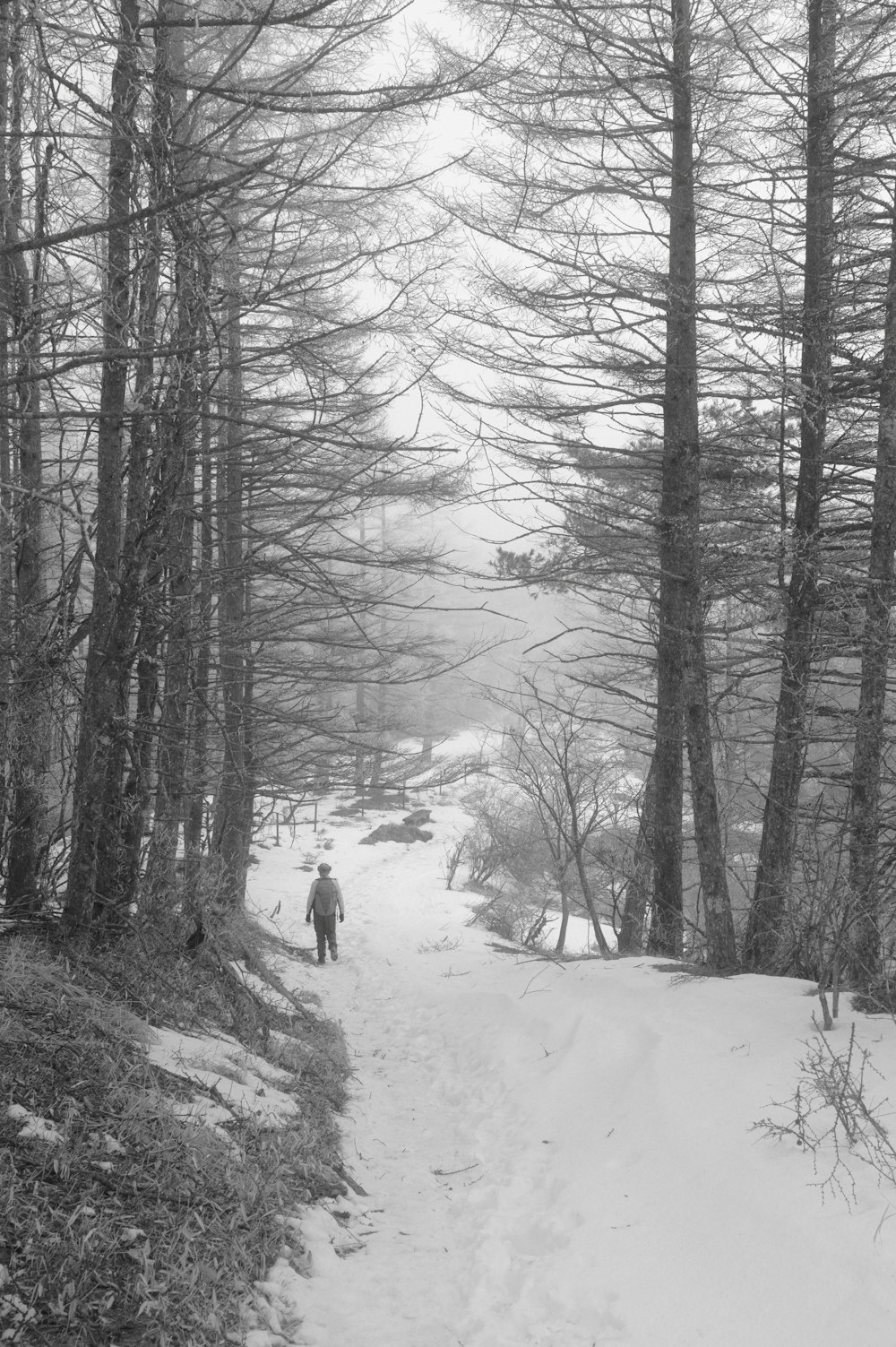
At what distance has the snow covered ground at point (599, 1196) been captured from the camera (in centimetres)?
328

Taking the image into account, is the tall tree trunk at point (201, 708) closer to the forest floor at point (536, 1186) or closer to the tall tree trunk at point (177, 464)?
the tall tree trunk at point (177, 464)

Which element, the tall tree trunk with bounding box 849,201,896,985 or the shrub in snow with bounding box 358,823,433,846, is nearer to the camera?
the tall tree trunk with bounding box 849,201,896,985

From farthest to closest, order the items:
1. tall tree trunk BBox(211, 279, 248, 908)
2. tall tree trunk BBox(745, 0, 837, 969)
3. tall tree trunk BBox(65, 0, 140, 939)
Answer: tall tree trunk BBox(211, 279, 248, 908) < tall tree trunk BBox(745, 0, 837, 969) < tall tree trunk BBox(65, 0, 140, 939)

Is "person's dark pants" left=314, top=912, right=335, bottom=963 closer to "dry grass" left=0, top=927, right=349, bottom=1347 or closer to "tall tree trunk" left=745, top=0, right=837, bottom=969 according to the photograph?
"tall tree trunk" left=745, top=0, right=837, bottom=969

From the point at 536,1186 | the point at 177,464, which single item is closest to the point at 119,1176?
the point at 536,1186

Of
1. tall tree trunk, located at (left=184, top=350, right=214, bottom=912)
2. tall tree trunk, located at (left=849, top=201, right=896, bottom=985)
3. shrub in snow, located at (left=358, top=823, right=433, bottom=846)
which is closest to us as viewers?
tall tree trunk, located at (left=849, top=201, right=896, bottom=985)

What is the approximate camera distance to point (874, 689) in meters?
5.79

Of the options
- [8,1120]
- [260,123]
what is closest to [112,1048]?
[8,1120]

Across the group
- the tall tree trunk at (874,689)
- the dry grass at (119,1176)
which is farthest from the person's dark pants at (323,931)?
the tall tree trunk at (874,689)

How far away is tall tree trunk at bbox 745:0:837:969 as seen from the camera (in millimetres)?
6898

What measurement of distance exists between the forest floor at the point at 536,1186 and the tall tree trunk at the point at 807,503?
1.34 metres

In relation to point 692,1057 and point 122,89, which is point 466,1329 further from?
point 122,89

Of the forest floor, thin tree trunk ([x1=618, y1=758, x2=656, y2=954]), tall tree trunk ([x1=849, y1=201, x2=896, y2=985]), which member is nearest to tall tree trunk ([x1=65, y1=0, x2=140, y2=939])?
the forest floor

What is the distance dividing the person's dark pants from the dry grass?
701 cm
